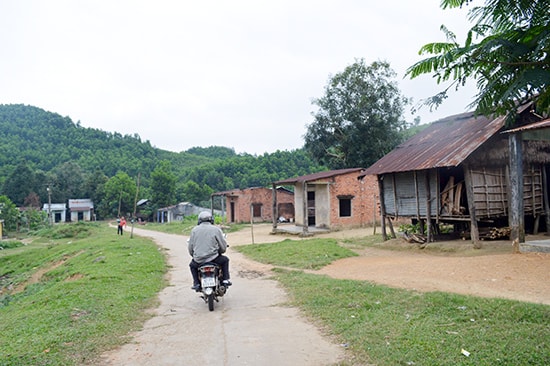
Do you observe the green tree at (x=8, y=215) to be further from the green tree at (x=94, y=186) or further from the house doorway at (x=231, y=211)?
the house doorway at (x=231, y=211)

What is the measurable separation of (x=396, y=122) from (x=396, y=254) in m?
24.4

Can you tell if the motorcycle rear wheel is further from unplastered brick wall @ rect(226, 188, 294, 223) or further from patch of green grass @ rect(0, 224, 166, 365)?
unplastered brick wall @ rect(226, 188, 294, 223)

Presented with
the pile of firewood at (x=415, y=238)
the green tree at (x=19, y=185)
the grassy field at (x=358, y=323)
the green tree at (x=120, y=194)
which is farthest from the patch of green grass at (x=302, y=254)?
the green tree at (x=19, y=185)

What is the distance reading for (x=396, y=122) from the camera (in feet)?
123

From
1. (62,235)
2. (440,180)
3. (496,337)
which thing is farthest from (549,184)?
(62,235)

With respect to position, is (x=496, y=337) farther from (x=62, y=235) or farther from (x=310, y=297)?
(x=62, y=235)

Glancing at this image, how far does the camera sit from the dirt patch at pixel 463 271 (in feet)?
26.9

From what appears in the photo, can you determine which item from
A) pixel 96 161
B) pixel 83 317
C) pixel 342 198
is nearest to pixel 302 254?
pixel 83 317

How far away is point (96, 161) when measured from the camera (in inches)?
3275

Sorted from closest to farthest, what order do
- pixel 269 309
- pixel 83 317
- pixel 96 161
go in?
1. pixel 83 317
2. pixel 269 309
3. pixel 96 161

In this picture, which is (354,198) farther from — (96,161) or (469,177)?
(96,161)

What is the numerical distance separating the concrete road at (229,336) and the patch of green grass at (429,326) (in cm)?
39

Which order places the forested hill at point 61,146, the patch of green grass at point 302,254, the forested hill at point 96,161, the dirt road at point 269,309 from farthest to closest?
the forested hill at point 61,146
the forested hill at point 96,161
the patch of green grass at point 302,254
the dirt road at point 269,309

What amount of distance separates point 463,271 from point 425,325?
16.7ft
